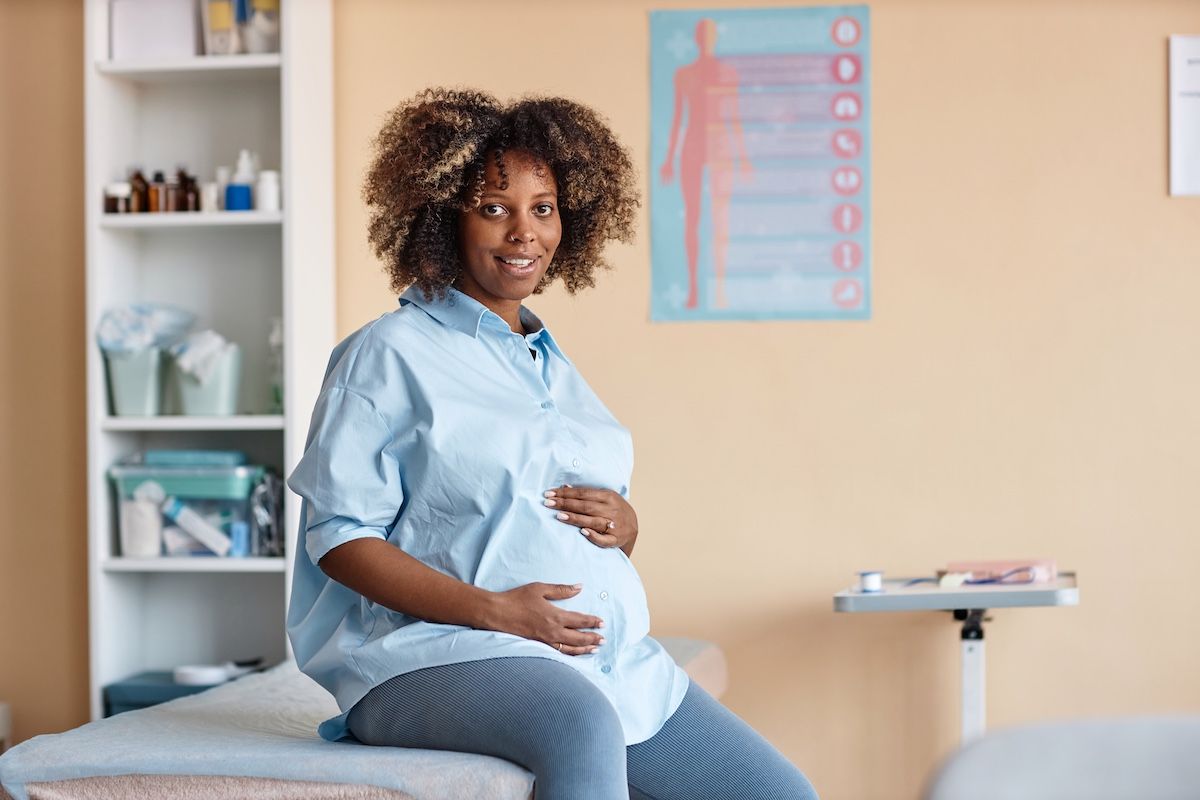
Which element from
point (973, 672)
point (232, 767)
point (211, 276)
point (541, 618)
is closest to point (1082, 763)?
point (541, 618)

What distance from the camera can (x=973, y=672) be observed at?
7.64 feet

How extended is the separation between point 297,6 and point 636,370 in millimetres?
977

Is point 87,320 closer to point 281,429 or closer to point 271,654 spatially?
point 281,429

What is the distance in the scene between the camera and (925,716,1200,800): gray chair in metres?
0.62

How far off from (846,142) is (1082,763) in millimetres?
2118

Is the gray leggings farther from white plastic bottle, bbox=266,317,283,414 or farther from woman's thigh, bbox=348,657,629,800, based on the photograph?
white plastic bottle, bbox=266,317,283,414

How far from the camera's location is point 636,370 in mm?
2670

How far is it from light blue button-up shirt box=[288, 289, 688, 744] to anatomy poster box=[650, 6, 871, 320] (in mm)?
1163

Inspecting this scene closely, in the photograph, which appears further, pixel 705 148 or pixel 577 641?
pixel 705 148

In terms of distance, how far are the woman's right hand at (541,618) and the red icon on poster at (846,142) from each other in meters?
1.47

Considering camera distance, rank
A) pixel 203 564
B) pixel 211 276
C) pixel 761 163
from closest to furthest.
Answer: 1. pixel 203 564
2. pixel 761 163
3. pixel 211 276

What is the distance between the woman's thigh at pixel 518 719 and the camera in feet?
4.21

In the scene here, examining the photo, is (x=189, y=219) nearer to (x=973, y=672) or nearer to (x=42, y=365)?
(x=42, y=365)

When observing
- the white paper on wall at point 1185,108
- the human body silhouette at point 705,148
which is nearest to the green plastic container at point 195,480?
the human body silhouette at point 705,148
